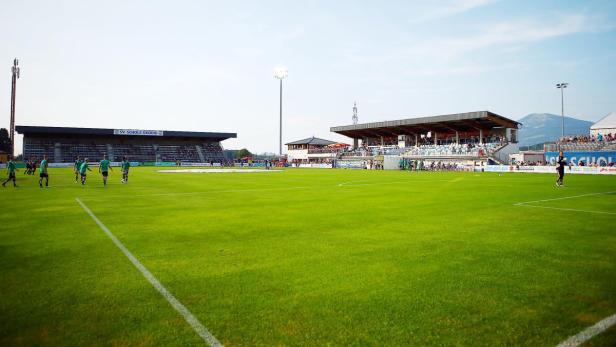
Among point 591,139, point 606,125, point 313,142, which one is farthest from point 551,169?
point 313,142

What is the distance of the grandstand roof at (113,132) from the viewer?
7531 cm

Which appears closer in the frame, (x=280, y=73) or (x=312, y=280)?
(x=312, y=280)

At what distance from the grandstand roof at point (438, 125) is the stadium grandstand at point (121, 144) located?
1431 inches

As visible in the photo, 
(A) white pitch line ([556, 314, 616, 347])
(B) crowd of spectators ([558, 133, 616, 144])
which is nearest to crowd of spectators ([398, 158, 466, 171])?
(B) crowd of spectators ([558, 133, 616, 144])

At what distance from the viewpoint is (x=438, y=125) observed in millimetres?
71312

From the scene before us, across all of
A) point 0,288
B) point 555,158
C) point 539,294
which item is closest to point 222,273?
point 0,288

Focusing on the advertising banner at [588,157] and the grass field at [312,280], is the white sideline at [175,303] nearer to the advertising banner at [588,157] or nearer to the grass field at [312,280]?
the grass field at [312,280]

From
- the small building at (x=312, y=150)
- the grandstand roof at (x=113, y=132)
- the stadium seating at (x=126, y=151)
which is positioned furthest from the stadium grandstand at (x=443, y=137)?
the stadium seating at (x=126, y=151)

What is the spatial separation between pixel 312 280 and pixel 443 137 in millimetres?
77129

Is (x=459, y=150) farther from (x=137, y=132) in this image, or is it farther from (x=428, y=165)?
(x=137, y=132)

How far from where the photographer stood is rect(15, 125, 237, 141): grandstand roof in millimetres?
75312

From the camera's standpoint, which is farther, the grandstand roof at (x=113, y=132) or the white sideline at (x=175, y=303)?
the grandstand roof at (x=113, y=132)

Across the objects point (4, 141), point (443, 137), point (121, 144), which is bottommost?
point (121, 144)

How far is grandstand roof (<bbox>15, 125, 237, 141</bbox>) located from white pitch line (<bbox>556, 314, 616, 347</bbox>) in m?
92.1
